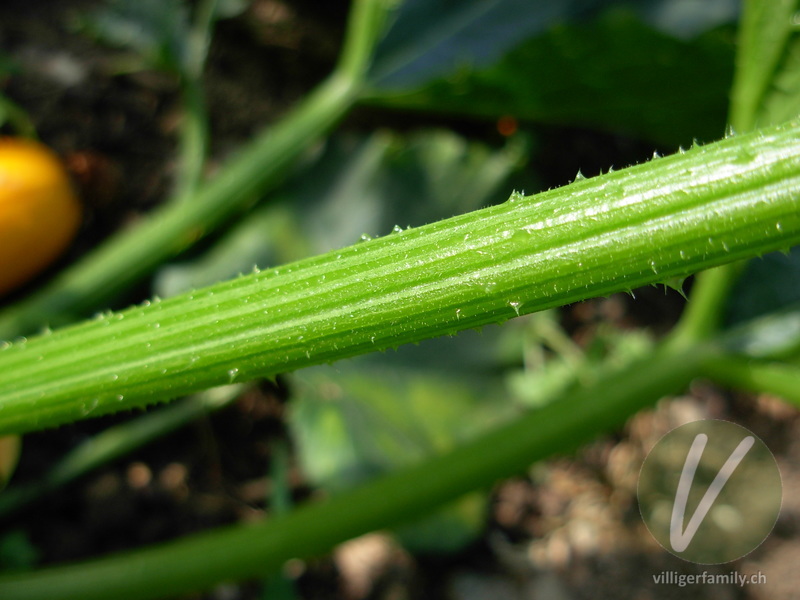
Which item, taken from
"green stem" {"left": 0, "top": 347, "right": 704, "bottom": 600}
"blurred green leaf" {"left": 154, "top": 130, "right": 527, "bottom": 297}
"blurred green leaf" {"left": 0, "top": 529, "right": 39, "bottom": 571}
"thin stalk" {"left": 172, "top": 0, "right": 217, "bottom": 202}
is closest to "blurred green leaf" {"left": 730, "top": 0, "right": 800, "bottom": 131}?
"green stem" {"left": 0, "top": 347, "right": 704, "bottom": 600}

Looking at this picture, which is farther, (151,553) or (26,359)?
(151,553)

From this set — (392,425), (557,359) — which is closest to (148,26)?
(392,425)

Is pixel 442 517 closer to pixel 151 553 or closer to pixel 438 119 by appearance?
pixel 151 553

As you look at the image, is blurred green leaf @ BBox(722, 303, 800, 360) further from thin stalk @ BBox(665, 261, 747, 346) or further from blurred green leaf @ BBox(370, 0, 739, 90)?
blurred green leaf @ BBox(370, 0, 739, 90)

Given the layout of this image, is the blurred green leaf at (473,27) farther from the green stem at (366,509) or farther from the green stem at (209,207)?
the green stem at (366,509)

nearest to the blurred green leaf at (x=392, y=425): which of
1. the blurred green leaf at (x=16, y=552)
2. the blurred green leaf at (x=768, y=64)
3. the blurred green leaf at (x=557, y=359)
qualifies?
the blurred green leaf at (x=557, y=359)

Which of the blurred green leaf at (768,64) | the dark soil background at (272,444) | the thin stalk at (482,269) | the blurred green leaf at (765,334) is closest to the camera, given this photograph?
the thin stalk at (482,269)

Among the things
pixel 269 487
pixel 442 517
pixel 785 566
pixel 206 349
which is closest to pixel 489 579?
pixel 442 517
